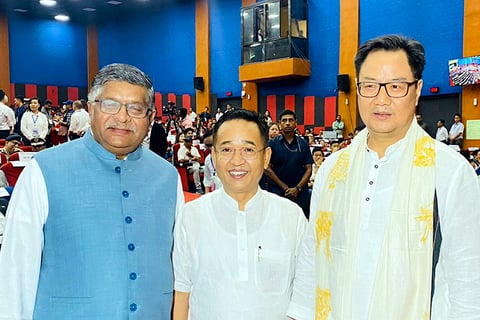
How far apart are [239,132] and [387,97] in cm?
53

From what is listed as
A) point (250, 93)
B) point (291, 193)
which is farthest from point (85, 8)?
point (291, 193)

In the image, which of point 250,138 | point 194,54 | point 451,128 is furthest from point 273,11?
point 250,138

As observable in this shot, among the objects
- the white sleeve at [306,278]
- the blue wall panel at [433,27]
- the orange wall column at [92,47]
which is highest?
the orange wall column at [92,47]

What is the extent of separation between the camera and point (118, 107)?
1.58 metres

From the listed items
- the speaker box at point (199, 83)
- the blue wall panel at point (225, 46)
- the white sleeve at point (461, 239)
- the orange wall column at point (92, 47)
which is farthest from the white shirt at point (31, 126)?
the orange wall column at point (92, 47)

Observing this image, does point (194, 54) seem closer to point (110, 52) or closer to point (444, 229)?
point (110, 52)

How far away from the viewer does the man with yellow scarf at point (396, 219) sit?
148 cm

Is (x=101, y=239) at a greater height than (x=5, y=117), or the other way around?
(x=5, y=117)

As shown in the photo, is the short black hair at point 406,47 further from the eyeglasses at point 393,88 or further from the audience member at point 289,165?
the audience member at point 289,165

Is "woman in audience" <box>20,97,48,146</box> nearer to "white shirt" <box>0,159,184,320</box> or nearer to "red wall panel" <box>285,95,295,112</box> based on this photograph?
"red wall panel" <box>285,95,295,112</box>

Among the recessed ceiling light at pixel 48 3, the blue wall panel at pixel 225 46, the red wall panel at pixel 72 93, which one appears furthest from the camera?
the red wall panel at pixel 72 93

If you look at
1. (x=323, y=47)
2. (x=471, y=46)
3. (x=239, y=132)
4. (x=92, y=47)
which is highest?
(x=92, y=47)

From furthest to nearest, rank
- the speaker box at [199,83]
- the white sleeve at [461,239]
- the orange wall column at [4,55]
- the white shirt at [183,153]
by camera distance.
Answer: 1. the orange wall column at [4,55]
2. the speaker box at [199,83]
3. the white shirt at [183,153]
4. the white sleeve at [461,239]

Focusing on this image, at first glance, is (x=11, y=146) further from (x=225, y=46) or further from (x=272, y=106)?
(x=225, y=46)
